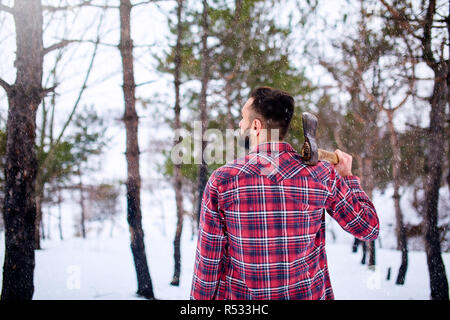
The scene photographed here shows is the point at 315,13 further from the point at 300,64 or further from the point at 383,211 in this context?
the point at 383,211

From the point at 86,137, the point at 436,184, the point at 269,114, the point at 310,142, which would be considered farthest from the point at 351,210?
the point at 86,137

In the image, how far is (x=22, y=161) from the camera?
3.13 metres

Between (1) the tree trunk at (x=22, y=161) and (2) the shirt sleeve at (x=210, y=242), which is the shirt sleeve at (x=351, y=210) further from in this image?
(1) the tree trunk at (x=22, y=161)

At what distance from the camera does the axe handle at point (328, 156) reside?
137cm

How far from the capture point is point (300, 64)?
740cm

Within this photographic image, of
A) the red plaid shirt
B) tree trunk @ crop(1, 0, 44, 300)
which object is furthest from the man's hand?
tree trunk @ crop(1, 0, 44, 300)

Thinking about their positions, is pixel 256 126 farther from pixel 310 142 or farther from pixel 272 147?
pixel 310 142

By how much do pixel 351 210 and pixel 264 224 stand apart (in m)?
0.44

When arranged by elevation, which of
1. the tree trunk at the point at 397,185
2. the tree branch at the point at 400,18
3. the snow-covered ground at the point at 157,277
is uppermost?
the tree branch at the point at 400,18

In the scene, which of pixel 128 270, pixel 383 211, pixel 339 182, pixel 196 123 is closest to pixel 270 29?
pixel 196 123

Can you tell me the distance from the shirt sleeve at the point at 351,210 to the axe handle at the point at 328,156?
0.09 meters

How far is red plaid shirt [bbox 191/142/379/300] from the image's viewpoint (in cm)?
121

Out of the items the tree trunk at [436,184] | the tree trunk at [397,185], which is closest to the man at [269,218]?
the tree trunk at [436,184]
